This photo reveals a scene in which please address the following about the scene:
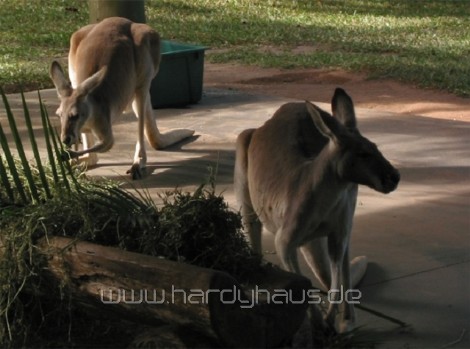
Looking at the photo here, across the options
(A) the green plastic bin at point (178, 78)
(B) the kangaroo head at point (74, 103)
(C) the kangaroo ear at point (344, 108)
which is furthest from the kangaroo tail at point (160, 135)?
(C) the kangaroo ear at point (344, 108)

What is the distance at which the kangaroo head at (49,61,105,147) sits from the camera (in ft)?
25.6

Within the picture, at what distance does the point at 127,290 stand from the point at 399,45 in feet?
40.3

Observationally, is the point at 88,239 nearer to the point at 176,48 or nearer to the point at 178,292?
the point at 178,292

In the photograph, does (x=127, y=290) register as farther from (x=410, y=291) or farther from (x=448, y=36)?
(x=448, y=36)

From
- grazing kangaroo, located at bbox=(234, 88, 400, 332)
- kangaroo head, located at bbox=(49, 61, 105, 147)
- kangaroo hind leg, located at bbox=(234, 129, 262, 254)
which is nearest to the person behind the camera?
grazing kangaroo, located at bbox=(234, 88, 400, 332)

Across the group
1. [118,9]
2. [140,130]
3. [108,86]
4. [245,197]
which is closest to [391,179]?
[245,197]

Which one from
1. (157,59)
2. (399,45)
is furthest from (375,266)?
(399,45)

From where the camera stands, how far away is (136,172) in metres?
8.54

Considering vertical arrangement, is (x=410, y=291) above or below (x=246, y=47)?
above

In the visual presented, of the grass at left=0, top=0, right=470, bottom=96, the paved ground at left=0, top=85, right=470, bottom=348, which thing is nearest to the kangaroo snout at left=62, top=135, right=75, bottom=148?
the paved ground at left=0, top=85, right=470, bottom=348

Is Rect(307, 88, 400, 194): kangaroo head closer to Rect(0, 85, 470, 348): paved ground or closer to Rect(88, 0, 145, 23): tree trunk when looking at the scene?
Rect(0, 85, 470, 348): paved ground

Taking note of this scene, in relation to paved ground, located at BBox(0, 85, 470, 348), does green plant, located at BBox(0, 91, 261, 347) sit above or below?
above

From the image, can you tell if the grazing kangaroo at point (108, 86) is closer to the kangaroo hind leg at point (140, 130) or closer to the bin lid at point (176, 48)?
the kangaroo hind leg at point (140, 130)

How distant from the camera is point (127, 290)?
454 cm
